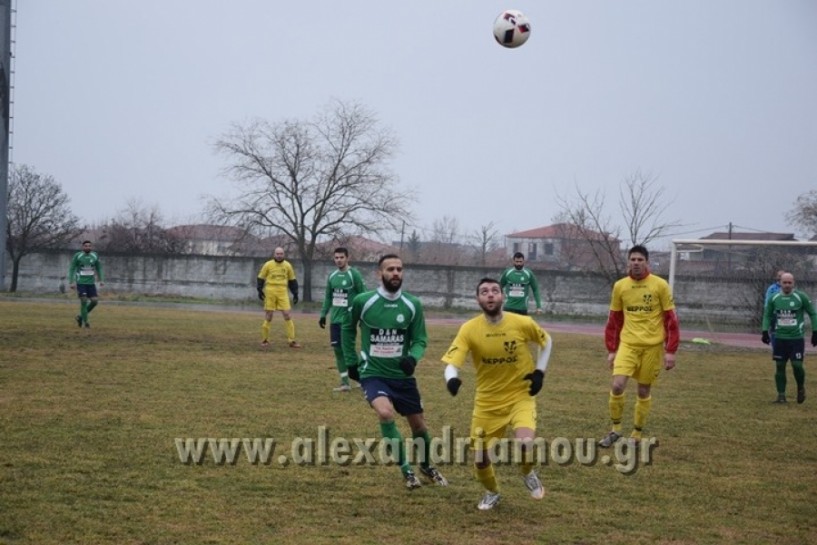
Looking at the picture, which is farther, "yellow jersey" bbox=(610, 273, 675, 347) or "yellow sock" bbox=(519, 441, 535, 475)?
"yellow jersey" bbox=(610, 273, 675, 347)

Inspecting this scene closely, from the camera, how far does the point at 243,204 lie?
5272 centimetres

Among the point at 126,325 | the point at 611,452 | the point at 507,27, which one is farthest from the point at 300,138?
the point at 611,452

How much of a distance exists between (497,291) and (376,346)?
154 cm

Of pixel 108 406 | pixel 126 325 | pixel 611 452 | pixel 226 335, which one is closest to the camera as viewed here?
pixel 611 452

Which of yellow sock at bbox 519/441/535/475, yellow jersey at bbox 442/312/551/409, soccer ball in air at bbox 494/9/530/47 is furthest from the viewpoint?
soccer ball in air at bbox 494/9/530/47

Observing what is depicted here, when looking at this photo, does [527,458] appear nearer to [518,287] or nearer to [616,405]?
[616,405]

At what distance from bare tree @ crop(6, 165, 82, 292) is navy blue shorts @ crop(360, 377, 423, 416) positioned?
48299 mm

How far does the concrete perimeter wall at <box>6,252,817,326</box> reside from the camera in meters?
49.1

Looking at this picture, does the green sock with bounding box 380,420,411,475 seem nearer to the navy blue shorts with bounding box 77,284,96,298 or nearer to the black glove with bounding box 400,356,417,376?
the black glove with bounding box 400,356,417,376

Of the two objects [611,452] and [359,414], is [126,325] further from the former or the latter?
[611,452]

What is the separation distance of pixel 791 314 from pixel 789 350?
25.1 inches

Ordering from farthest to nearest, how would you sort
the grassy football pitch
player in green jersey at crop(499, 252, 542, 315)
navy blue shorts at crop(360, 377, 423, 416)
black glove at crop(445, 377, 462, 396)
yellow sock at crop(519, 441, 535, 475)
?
player in green jersey at crop(499, 252, 542, 315) < navy blue shorts at crop(360, 377, 423, 416) < yellow sock at crop(519, 441, 535, 475) < black glove at crop(445, 377, 462, 396) < the grassy football pitch

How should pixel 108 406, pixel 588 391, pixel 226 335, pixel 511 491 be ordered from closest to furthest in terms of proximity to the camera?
1. pixel 511 491
2. pixel 108 406
3. pixel 588 391
4. pixel 226 335

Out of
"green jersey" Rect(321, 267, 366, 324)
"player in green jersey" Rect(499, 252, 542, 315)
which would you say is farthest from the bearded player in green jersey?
"player in green jersey" Rect(499, 252, 542, 315)
